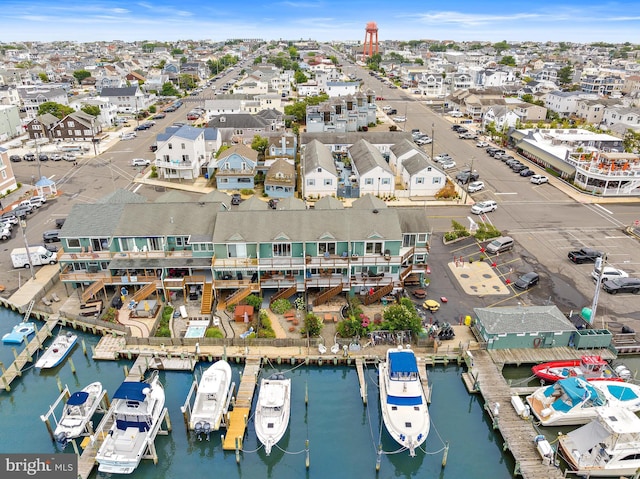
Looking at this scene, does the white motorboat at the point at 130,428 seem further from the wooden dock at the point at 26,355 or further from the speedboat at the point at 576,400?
the speedboat at the point at 576,400

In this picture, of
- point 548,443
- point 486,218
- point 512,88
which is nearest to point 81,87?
point 512,88

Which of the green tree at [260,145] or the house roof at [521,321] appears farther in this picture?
the green tree at [260,145]

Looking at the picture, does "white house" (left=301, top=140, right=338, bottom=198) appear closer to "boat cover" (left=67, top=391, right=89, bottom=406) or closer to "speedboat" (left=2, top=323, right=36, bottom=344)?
"speedboat" (left=2, top=323, right=36, bottom=344)

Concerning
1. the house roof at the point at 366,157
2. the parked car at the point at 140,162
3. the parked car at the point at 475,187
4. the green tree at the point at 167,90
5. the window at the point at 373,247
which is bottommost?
the parked car at the point at 475,187

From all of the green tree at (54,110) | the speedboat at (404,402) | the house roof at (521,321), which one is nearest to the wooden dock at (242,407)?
the speedboat at (404,402)

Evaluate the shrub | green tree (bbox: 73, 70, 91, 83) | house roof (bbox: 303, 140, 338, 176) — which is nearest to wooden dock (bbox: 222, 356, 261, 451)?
the shrub

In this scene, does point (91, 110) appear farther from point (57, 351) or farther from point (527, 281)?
point (527, 281)
